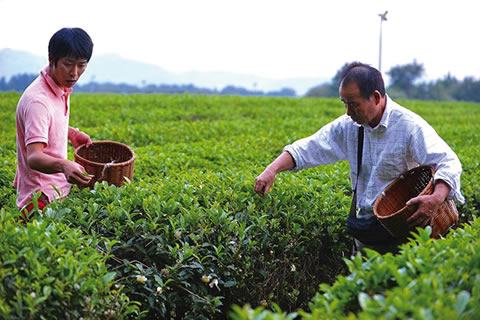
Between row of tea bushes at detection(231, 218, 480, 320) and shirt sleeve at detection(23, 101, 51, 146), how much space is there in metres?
1.71

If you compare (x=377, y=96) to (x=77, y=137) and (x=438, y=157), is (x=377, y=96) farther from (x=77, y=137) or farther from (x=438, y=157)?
(x=77, y=137)

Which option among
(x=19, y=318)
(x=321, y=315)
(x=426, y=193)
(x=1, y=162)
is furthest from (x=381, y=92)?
(x=1, y=162)

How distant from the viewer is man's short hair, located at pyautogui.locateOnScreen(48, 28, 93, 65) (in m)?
3.01

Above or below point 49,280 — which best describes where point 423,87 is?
above

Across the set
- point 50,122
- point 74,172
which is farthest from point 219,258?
point 50,122

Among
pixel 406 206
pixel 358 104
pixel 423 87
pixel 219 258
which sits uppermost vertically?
pixel 423 87

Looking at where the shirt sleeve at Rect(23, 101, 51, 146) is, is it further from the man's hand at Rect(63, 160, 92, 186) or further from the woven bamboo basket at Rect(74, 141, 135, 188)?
the woven bamboo basket at Rect(74, 141, 135, 188)

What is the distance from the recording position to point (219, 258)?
2.93 meters

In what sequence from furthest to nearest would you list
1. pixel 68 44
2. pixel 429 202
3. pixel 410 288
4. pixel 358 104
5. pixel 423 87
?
pixel 423 87 → pixel 68 44 → pixel 358 104 → pixel 429 202 → pixel 410 288

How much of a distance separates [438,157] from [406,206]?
365 millimetres

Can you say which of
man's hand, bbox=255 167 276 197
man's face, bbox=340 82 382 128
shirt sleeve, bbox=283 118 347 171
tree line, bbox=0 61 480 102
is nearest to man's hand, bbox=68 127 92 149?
man's hand, bbox=255 167 276 197

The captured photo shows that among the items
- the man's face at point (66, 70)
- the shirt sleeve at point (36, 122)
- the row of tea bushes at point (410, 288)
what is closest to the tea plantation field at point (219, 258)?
the row of tea bushes at point (410, 288)

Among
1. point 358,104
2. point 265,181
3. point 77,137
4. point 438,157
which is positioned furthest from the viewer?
point 77,137

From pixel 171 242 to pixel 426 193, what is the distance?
1.46 m
